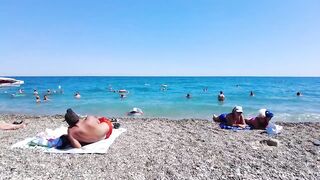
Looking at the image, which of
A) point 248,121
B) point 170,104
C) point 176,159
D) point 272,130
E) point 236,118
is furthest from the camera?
point 170,104

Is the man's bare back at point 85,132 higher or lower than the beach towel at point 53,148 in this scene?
higher

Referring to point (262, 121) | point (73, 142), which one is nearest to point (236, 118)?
point (262, 121)

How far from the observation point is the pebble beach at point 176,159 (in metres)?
5.70

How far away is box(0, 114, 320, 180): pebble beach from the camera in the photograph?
225 inches

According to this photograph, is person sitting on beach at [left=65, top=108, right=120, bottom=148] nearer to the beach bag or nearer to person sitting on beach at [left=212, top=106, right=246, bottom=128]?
person sitting on beach at [left=212, top=106, right=246, bottom=128]

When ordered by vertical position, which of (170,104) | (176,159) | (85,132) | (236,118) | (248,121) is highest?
(85,132)

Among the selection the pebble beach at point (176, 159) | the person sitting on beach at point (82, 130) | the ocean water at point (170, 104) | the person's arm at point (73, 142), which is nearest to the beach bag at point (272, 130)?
the pebble beach at point (176, 159)

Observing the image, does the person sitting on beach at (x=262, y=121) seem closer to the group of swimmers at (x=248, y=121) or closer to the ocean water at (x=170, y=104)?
the group of swimmers at (x=248, y=121)

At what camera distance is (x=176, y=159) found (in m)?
6.60

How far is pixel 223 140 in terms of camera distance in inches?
336

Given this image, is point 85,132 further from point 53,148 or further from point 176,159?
point 176,159

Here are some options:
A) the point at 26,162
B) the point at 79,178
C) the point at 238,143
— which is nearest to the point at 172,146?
the point at 238,143

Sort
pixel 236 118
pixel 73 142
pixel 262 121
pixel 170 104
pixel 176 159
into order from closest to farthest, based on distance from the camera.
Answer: pixel 176 159 → pixel 73 142 → pixel 262 121 → pixel 236 118 → pixel 170 104

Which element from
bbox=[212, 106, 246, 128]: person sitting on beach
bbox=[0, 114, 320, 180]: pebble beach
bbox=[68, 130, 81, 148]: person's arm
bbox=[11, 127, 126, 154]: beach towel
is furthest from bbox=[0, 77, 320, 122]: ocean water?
bbox=[68, 130, 81, 148]: person's arm
